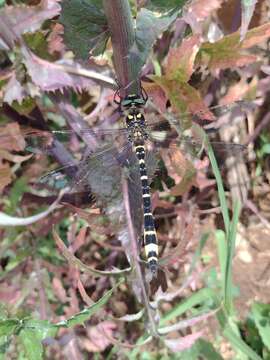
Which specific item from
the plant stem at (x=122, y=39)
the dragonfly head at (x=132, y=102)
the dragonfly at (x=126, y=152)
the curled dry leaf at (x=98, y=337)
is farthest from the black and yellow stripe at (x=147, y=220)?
the curled dry leaf at (x=98, y=337)

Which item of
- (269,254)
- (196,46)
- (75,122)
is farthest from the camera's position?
(269,254)

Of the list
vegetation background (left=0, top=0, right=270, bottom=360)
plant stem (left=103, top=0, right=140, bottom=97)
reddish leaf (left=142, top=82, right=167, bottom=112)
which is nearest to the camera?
plant stem (left=103, top=0, right=140, bottom=97)

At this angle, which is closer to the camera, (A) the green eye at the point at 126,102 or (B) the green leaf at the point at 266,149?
(A) the green eye at the point at 126,102

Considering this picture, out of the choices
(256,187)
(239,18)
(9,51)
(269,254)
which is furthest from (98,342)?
(239,18)

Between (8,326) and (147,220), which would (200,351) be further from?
(8,326)

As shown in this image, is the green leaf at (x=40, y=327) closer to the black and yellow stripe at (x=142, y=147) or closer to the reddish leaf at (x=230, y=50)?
the black and yellow stripe at (x=142, y=147)

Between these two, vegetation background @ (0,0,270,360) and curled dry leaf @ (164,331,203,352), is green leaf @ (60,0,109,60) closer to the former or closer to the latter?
vegetation background @ (0,0,270,360)

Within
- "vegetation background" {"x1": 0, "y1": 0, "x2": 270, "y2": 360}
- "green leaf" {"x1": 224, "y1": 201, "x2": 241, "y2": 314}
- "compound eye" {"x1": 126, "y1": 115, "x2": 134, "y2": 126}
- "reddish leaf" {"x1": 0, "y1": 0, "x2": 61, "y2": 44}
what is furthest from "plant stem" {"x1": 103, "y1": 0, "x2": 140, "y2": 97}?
"green leaf" {"x1": 224, "y1": 201, "x2": 241, "y2": 314}

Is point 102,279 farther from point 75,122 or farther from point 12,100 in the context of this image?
point 12,100
